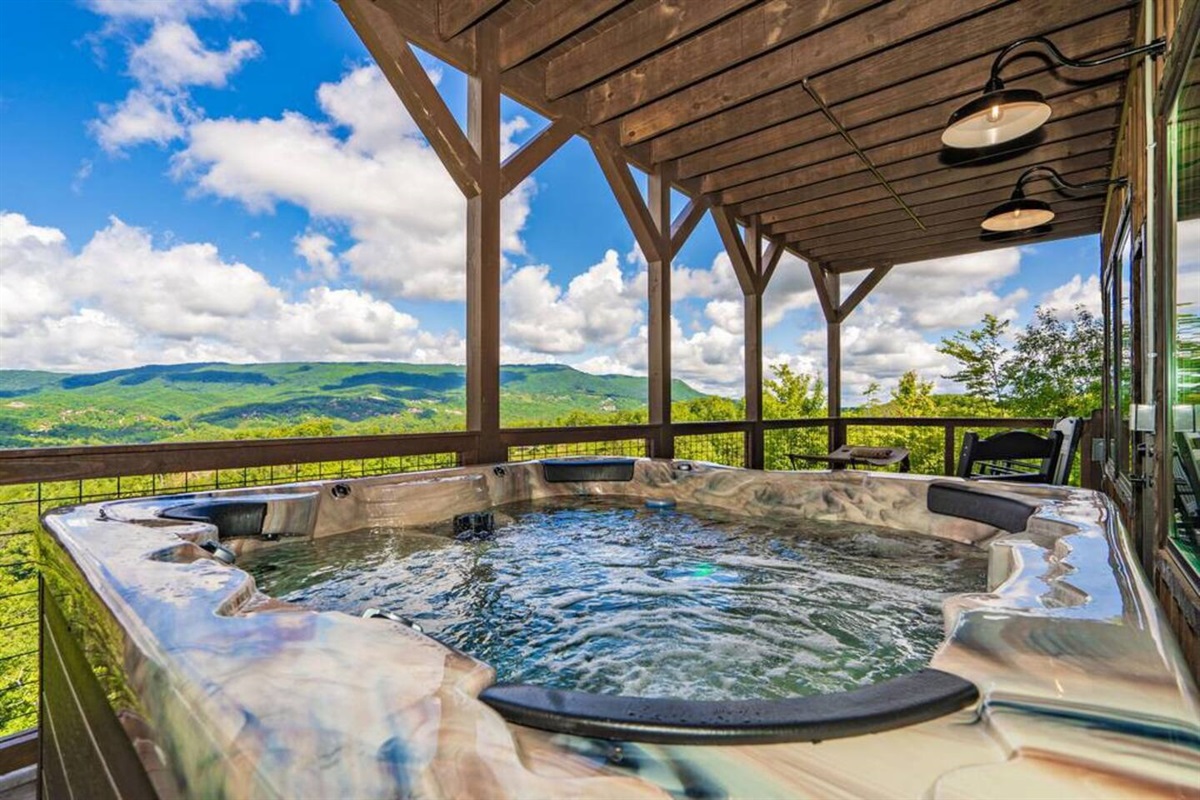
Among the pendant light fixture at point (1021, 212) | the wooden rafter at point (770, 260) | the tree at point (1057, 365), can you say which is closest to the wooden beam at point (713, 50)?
the pendant light fixture at point (1021, 212)

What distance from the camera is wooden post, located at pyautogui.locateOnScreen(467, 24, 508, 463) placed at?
3.13 m

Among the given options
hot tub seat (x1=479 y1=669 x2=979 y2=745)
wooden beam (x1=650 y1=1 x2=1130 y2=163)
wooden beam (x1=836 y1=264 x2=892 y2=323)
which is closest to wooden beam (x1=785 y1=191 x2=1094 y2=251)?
wooden beam (x1=836 y1=264 x2=892 y2=323)

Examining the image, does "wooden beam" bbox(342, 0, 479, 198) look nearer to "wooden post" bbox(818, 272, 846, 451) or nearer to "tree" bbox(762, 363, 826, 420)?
"wooden post" bbox(818, 272, 846, 451)

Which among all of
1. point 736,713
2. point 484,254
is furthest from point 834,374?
point 736,713

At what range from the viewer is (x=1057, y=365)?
720cm

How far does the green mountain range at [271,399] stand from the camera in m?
5.05

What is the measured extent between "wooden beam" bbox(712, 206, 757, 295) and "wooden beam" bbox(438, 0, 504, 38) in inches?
104

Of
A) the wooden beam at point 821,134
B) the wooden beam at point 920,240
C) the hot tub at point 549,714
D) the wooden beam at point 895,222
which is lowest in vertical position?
the hot tub at point 549,714

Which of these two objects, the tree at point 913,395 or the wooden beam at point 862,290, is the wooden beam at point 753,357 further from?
the tree at point 913,395

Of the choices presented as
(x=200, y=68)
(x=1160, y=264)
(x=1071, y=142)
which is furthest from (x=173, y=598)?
(x=200, y=68)

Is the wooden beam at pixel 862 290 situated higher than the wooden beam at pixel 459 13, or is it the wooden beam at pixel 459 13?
the wooden beam at pixel 459 13

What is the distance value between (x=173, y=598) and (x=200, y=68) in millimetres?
6536

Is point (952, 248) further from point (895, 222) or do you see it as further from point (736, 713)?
point (736, 713)

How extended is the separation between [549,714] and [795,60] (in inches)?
138
